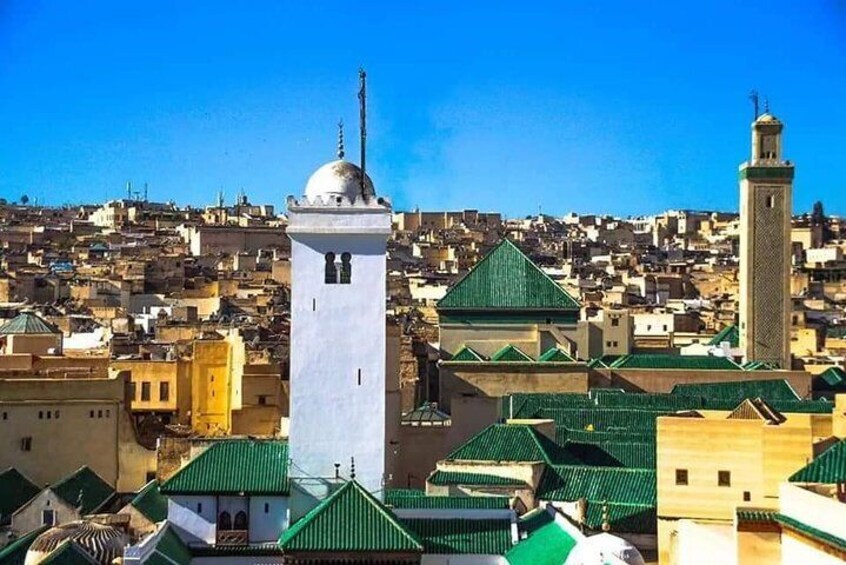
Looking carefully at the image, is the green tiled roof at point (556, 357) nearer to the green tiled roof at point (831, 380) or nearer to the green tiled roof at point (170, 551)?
the green tiled roof at point (831, 380)

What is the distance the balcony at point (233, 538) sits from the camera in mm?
11750

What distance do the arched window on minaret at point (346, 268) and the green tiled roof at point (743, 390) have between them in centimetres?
675

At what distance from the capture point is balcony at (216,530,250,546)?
38.5 feet

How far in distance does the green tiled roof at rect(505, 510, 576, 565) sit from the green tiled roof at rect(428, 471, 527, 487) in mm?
1561

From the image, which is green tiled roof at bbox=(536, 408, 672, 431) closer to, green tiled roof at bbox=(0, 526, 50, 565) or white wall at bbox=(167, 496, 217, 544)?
white wall at bbox=(167, 496, 217, 544)

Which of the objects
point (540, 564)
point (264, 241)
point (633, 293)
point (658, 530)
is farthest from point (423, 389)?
point (264, 241)

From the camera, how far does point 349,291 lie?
12.0 m

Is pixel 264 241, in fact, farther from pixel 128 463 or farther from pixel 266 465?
pixel 266 465

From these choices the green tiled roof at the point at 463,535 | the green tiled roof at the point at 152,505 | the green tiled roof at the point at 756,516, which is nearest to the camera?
the green tiled roof at the point at 756,516

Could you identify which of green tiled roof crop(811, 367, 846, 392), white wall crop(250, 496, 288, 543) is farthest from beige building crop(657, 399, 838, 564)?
green tiled roof crop(811, 367, 846, 392)

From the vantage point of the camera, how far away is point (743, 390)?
1817 centimetres

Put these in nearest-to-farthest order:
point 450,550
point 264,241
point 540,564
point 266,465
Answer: point 540,564 → point 450,550 → point 266,465 → point 264,241

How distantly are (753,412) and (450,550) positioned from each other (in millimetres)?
3700

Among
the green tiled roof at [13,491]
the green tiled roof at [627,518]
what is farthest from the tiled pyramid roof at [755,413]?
the green tiled roof at [13,491]
